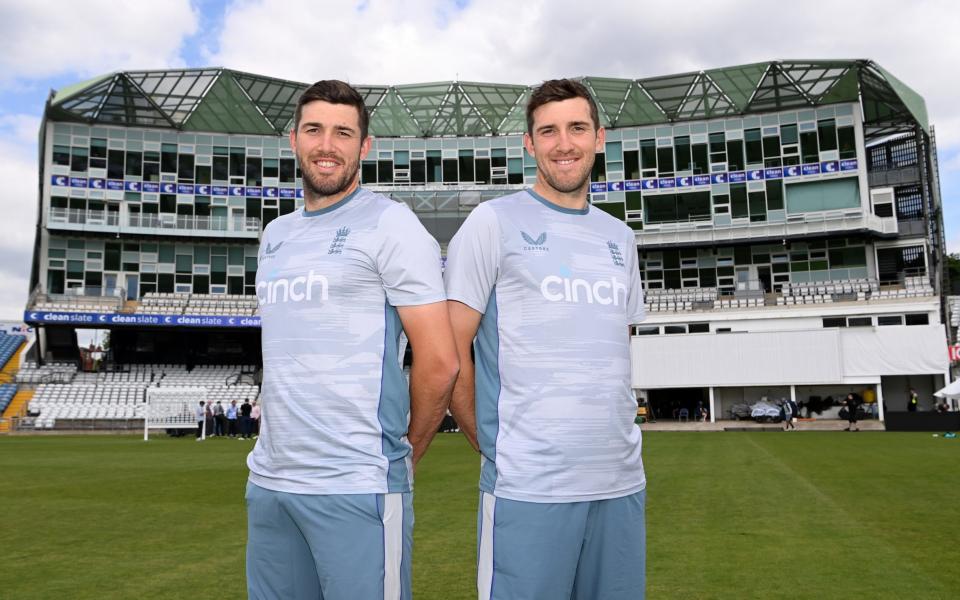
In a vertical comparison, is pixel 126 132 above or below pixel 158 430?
above

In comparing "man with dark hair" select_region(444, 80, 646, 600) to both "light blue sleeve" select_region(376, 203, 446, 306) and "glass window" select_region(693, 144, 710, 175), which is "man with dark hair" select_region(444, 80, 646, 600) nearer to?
"light blue sleeve" select_region(376, 203, 446, 306)

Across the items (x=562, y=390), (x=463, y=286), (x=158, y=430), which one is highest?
(x=463, y=286)

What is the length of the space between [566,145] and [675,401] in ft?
139

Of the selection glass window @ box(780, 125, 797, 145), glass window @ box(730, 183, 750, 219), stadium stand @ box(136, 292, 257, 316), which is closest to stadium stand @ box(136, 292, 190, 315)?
stadium stand @ box(136, 292, 257, 316)

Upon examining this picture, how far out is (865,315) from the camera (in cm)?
4034

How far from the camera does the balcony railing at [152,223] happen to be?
4691cm

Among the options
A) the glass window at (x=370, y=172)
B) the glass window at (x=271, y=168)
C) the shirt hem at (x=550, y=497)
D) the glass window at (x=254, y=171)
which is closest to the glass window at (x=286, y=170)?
the glass window at (x=271, y=168)

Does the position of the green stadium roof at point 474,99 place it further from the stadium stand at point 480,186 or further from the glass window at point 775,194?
the glass window at point 775,194

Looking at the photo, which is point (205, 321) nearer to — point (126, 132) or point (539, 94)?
point (126, 132)

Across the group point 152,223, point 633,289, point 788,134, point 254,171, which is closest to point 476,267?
point 633,289

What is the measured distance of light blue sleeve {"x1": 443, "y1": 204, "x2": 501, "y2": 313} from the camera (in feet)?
9.46

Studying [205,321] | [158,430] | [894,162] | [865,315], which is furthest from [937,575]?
[894,162]

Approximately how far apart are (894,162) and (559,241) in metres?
60.6

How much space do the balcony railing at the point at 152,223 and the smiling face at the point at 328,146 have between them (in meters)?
48.6
